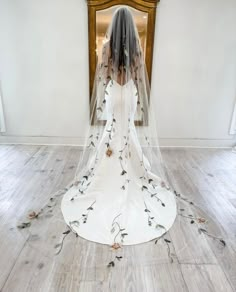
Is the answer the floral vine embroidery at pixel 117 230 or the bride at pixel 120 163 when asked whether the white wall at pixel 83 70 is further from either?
the floral vine embroidery at pixel 117 230

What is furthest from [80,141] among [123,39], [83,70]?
[123,39]

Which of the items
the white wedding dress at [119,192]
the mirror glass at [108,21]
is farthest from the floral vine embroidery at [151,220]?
the mirror glass at [108,21]

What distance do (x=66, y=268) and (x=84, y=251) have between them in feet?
0.55

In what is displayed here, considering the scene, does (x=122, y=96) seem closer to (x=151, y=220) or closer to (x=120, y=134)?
(x=120, y=134)

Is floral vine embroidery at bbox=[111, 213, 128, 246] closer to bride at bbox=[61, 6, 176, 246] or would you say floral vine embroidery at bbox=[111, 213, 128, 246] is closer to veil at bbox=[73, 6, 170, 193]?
→ bride at bbox=[61, 6, 176, 246]

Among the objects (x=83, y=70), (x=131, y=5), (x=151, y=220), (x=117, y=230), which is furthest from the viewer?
(x=83, y=70)

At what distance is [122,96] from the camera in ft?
6.33

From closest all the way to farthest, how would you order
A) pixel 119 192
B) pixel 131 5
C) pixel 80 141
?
pixel 119 192 < pixel 131 5 < pixel 80 141

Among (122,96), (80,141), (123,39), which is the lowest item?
(80,141)

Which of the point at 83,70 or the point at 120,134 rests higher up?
the point at 83,70

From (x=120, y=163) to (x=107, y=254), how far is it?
752 mm

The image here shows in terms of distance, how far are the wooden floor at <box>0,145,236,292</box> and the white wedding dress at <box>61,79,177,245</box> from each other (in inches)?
4.6

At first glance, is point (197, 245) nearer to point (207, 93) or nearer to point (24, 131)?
point (207, 93)

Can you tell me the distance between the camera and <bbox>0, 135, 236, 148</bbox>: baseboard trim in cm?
348
